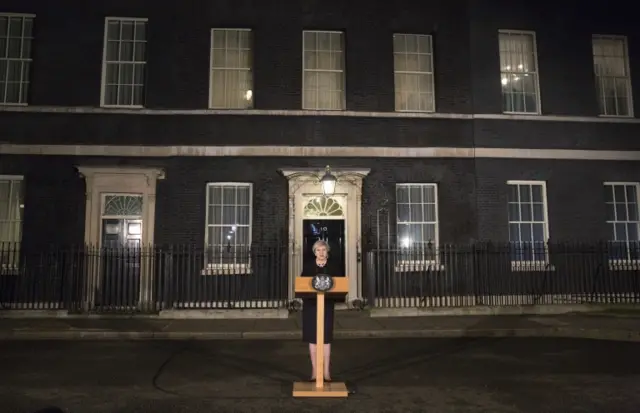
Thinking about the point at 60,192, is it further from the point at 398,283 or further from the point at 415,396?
the point at 415,396

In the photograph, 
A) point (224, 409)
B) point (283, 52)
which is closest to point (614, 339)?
point (224, 409)

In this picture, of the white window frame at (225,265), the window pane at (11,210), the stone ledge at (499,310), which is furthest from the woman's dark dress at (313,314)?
the window pane at (11,210)

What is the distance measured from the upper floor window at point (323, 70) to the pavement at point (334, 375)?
7155 millimetres

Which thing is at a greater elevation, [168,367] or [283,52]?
[283,52]

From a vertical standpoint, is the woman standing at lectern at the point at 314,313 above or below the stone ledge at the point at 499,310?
above

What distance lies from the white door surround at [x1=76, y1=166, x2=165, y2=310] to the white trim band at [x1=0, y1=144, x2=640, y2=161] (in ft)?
1.78

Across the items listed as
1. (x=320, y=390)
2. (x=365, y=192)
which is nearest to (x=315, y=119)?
(x=365, y=192)

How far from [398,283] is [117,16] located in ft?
34.0

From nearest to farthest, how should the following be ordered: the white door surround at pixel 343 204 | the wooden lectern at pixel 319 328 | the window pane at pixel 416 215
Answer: the wooden lectern at pixel 319 328
the white door surround at pixel 343 204
the window pane at pixel 416 215

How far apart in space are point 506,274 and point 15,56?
14.2 meters

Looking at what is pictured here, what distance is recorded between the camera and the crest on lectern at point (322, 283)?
5922 millimetres

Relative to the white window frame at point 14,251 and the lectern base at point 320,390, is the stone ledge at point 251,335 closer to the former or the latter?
the white window frame at point 14,251

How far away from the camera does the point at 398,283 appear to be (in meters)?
13.5

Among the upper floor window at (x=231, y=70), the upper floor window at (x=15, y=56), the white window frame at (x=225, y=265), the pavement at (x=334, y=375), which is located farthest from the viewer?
the upper floor window at (x=231, y=70)
